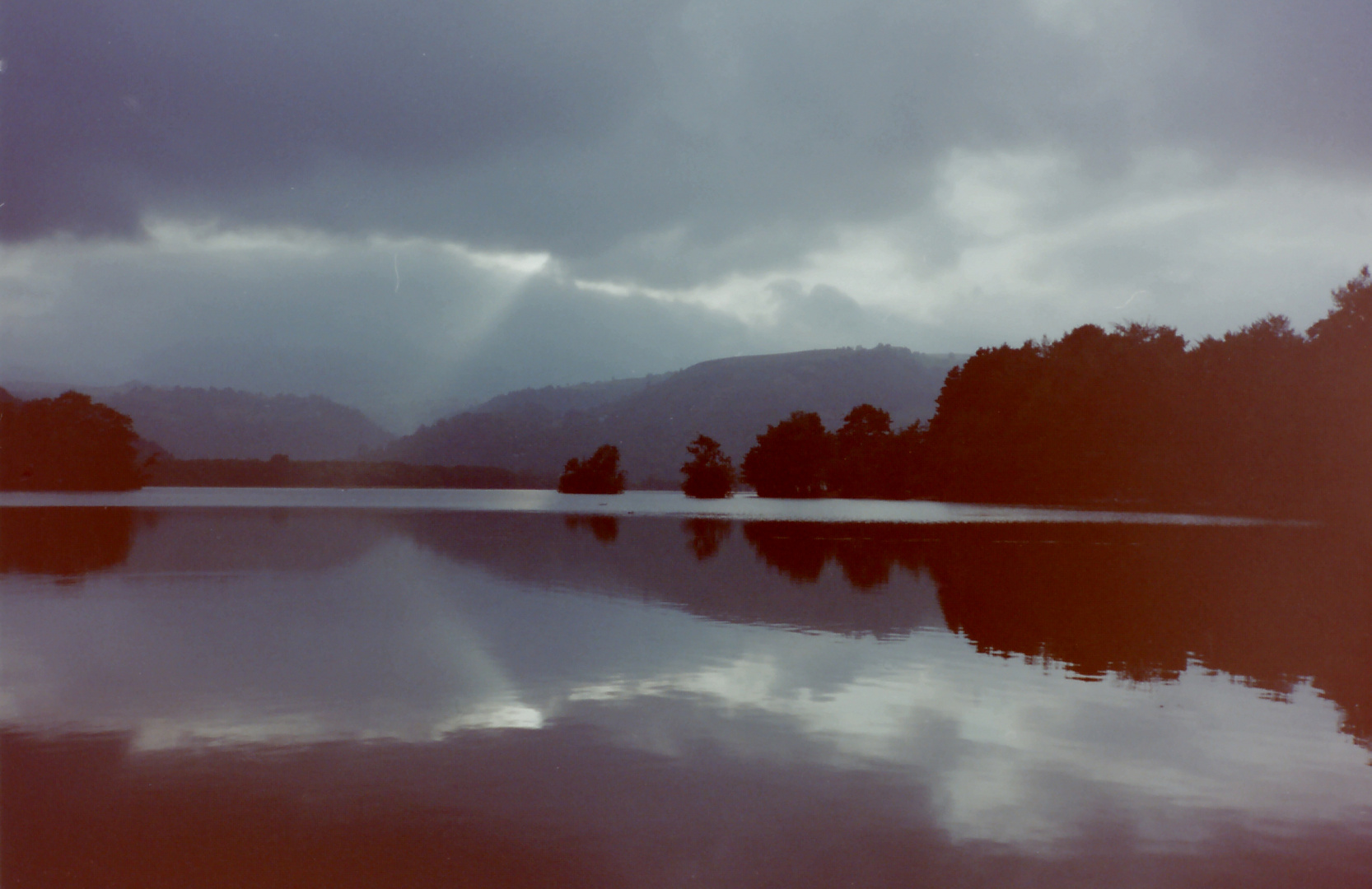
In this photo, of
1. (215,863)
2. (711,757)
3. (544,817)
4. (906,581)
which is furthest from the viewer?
(906,581)

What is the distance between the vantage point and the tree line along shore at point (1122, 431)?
85125 millimetres

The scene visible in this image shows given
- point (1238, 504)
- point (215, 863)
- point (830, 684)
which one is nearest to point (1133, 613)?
point (830, 684)

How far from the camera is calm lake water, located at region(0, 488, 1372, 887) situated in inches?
331

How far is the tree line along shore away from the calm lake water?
68.7 meters

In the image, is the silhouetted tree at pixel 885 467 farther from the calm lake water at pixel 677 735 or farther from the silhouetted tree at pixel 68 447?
the calm lake water at pixel 677 735

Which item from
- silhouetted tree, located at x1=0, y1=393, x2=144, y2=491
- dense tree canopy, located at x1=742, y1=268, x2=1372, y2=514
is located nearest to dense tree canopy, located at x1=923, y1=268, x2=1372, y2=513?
dense tree canopy, located at x1=742, y1=268, x2=1372, y2=514

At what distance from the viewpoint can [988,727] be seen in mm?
13055

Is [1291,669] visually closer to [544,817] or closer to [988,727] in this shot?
[988,727]

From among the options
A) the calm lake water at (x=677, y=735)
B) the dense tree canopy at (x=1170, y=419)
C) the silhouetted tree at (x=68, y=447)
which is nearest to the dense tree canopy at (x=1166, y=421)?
the dense tree canopy at (x=1170, y=419)

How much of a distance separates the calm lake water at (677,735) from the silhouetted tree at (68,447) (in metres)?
175

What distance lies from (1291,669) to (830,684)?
9.35m

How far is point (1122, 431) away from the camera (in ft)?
393

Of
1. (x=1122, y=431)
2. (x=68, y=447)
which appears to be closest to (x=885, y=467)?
(x=1122, y=431)

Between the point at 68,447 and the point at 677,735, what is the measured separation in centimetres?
20218
